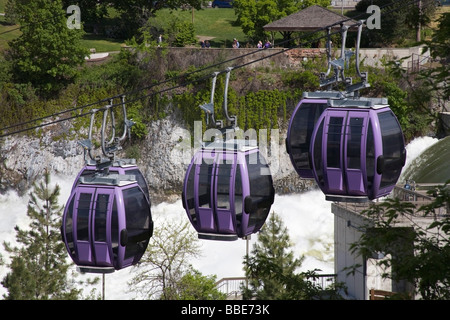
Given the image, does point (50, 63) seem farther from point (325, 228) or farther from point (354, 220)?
point (354, 220)

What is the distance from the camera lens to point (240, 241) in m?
41.2

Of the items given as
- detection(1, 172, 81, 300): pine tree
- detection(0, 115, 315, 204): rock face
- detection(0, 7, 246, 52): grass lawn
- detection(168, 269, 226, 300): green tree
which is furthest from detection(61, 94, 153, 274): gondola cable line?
detection(0, 7, 246, 52): grass lawn

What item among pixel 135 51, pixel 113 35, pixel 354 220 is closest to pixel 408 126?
pixel 135 51

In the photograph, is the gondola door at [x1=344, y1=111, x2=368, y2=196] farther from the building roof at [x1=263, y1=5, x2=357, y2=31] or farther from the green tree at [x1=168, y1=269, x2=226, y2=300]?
the building roof at [x1=263, y1=5, x2=357, y2=31]

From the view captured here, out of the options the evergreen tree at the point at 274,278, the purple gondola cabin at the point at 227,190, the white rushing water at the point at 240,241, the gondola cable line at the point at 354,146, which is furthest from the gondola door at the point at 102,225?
the white rushing water at the point at 240,241

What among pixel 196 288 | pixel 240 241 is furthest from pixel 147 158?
pixel 196 288

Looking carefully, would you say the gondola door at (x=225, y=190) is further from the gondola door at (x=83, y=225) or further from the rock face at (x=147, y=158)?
the rock face at (x=147, y=158)

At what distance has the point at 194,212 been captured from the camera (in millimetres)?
15688

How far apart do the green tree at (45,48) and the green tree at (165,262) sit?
9651mm

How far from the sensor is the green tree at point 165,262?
37062mm

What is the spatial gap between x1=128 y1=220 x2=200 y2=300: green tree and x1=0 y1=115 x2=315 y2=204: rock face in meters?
4.04

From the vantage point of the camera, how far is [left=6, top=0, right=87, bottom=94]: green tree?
4566 centimetres

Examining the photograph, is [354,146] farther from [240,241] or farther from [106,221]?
[240,241]
